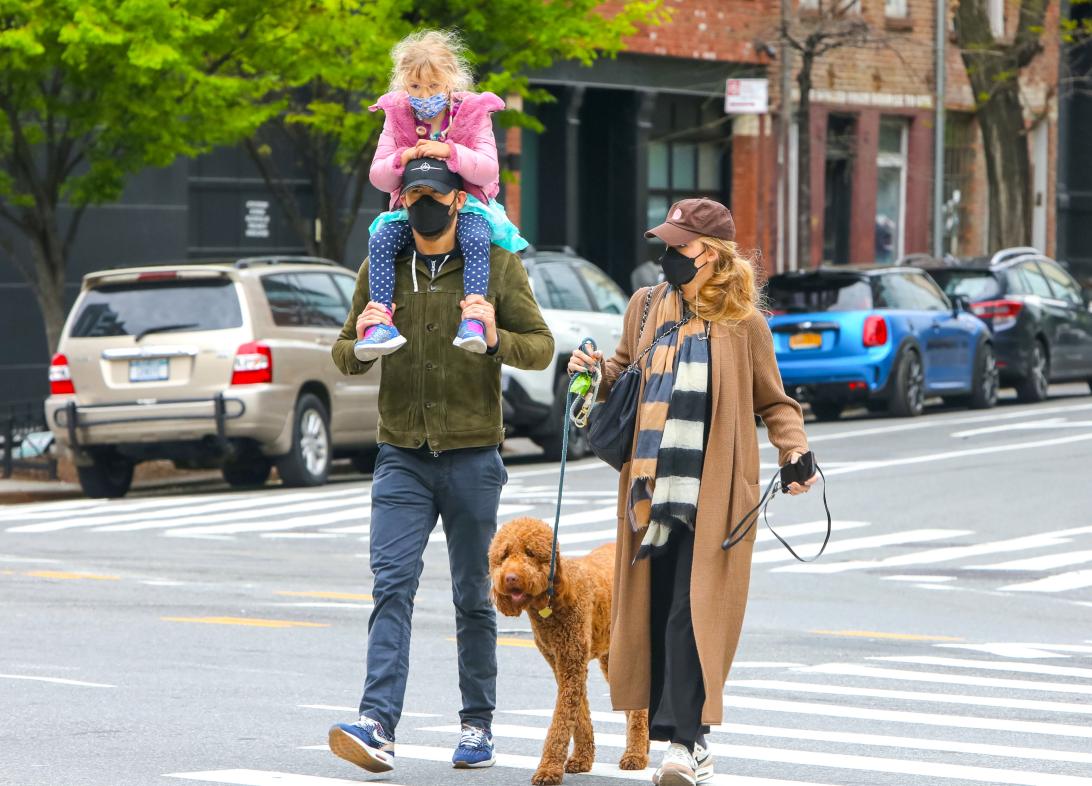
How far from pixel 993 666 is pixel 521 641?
2286mm

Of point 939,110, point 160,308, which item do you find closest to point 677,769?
point 160,308

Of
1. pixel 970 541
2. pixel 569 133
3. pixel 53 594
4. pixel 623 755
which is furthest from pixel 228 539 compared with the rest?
pixel 569 133

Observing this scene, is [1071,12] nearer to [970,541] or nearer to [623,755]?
[970,541]

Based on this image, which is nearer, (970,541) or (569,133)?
(970,541)

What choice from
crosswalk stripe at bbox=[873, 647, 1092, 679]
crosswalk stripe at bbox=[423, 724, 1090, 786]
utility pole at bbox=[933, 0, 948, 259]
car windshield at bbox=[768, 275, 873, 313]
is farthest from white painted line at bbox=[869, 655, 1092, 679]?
utility pole at bbox=[933, 0, 948, 259]

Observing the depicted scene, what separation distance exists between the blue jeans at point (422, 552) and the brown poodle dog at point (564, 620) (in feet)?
1.07

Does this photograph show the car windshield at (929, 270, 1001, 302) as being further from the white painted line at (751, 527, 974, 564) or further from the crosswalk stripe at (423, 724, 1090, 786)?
the crosswalk stripe at (423, 724, 1090, 786)

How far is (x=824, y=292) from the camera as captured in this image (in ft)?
80.3

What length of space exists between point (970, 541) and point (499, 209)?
879cm

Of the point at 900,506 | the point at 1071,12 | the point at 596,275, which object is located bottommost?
the point at 900,506

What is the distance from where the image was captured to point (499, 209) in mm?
7266

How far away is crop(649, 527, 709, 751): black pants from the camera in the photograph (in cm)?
668

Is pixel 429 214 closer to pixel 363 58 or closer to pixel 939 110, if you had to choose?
pixel 363 58

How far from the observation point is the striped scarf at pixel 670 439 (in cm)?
664
